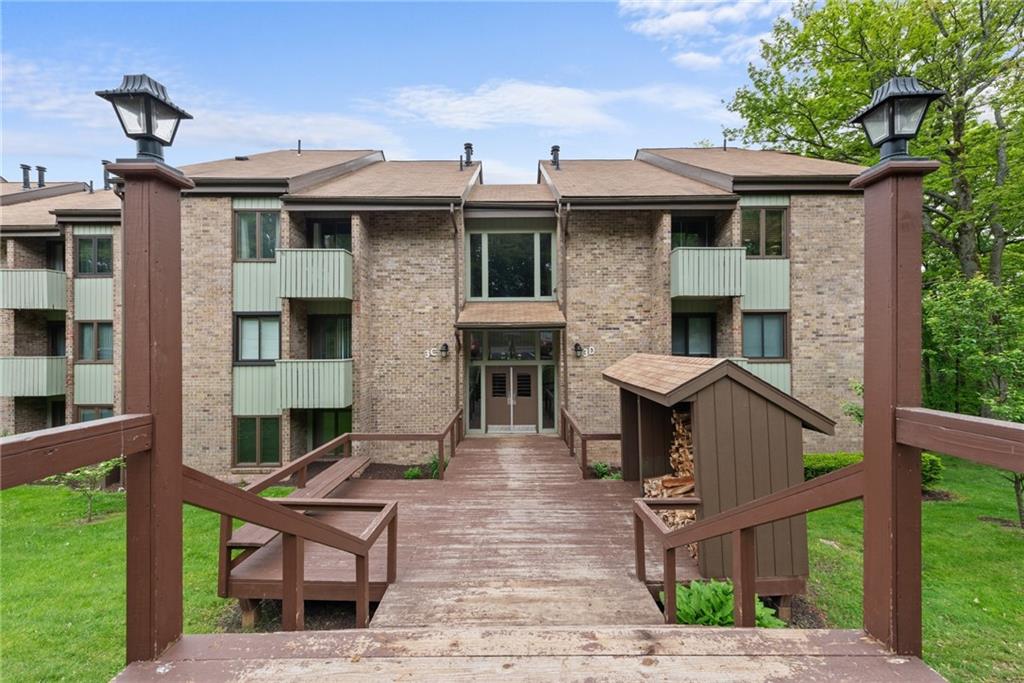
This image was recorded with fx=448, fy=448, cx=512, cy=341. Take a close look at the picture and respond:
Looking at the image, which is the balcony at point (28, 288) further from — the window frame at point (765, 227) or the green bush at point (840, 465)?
the green bush at point (840, 465)

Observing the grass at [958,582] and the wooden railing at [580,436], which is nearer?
the grass at [958,582]

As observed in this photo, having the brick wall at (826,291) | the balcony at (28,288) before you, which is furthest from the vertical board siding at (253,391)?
the brick wall at (826,291)

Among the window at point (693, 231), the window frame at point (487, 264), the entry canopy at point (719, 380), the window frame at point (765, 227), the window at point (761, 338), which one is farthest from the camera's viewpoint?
the window frame at point (487, 264)

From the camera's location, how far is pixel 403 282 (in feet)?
42.8

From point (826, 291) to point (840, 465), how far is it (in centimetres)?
484

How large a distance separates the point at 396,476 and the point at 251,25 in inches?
535

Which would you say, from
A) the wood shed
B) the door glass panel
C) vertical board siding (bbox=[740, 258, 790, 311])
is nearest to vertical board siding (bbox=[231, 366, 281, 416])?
the door glass panel

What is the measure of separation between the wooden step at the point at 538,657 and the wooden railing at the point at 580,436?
275 inches

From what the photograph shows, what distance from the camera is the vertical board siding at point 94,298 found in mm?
13250

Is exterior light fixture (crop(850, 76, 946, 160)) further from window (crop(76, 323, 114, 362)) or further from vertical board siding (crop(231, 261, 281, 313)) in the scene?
window (crop(76, 323, 114, 362))

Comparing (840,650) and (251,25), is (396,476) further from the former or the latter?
(251,25)

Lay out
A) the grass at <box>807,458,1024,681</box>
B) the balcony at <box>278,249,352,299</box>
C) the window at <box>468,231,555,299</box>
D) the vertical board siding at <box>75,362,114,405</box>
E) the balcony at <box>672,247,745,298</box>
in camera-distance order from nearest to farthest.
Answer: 1. the grass at <box>807,458,1024,681</box>
2. the balcony at <box>278,249,352,299</box>
3. the balcony at <box>672,247,745,298</box>
4. the vertical board siding at <box>75,362,114,405</box>
5. the window at <box>468,231,555,299</box>

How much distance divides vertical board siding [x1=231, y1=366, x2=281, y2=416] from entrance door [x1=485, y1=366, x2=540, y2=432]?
239 inches

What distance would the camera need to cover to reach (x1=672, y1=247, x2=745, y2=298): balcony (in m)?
12.0
